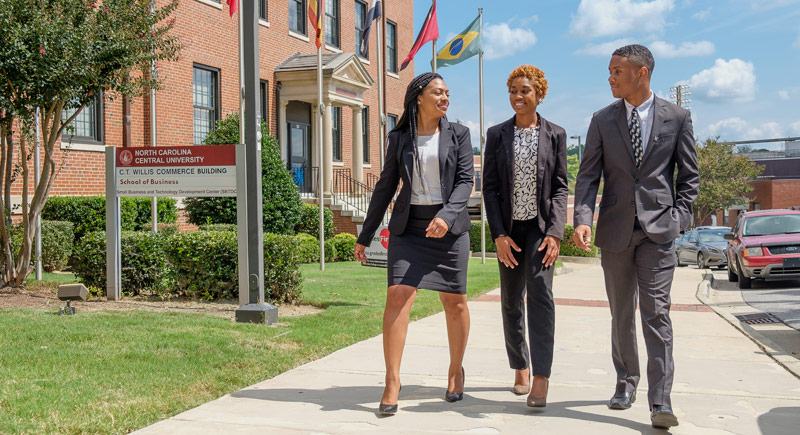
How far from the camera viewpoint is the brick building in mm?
16359

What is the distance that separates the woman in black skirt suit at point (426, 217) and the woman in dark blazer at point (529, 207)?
7.8 inches

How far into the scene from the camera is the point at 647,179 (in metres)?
4.48

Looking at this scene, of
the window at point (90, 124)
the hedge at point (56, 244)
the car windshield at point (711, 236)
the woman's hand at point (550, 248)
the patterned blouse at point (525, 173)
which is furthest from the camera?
the car windshield at point (711, 236)

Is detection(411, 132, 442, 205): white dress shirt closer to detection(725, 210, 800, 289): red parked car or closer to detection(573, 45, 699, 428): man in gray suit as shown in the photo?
detection(573, 45, 699, 428): man in gray suit

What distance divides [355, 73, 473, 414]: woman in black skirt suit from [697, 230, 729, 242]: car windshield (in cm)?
2319

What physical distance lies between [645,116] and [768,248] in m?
12.3

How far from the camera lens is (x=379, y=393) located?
529 centimetres

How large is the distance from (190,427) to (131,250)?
17.9ft

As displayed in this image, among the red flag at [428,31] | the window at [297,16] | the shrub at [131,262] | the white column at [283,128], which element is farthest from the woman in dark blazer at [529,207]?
the window at [297,16]

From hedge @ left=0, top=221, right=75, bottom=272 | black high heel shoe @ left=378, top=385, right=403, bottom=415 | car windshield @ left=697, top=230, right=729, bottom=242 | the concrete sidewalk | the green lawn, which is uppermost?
hedge @ left=0, top=221, right=75, bottom=272

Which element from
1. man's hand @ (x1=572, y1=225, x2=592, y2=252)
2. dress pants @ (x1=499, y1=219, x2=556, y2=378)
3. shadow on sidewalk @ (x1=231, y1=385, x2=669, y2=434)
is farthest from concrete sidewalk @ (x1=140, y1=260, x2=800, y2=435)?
man's hand @ (x1=572, y1=225, x2=592, y2=252)

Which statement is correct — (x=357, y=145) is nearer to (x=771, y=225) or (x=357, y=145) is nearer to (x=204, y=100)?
(x=204, y=100)

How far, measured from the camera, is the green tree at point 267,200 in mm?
16344

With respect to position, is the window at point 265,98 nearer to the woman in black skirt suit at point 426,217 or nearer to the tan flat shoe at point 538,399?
the woman in black skirt suit at point 426,217
